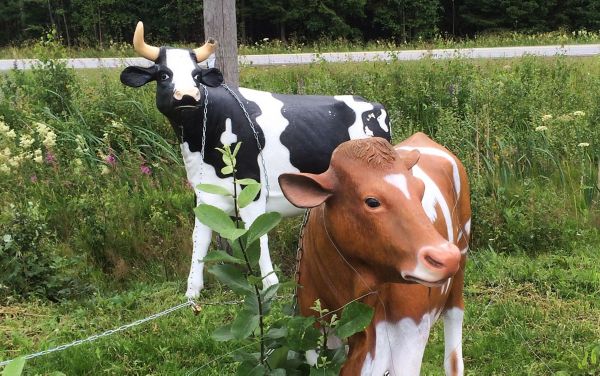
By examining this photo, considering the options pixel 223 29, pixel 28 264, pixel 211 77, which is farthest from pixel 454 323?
pixel 28 264

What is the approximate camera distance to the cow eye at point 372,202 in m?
1.48

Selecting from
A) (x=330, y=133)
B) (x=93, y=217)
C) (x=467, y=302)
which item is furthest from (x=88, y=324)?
(x=467, y=302)

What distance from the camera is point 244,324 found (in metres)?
1.46

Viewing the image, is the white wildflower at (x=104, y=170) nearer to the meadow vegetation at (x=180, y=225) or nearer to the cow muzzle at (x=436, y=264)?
the meadow vegetation at (x=180, y=225)

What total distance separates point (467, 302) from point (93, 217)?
264 centimetres

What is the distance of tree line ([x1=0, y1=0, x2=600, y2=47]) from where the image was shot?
22.4 metres

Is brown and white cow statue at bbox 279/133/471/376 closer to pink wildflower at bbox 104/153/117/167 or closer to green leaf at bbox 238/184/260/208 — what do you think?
green leaf at bbox 238/184/260/208

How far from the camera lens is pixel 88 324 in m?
3.60

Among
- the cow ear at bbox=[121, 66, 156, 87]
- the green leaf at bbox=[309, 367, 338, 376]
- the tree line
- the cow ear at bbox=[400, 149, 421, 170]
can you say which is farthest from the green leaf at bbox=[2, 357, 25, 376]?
the tree line

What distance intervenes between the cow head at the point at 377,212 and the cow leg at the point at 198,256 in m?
2.09

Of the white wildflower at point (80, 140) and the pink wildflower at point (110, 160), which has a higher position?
the white wildflower at point (80, 140)

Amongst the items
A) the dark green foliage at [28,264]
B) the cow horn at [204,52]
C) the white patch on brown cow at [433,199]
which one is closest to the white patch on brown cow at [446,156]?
the white patch on brown cow at [433,199]

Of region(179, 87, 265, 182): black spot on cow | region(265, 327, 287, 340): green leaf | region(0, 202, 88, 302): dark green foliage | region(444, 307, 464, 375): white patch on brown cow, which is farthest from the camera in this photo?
region(0, 202, 88, 302): dark green foliage

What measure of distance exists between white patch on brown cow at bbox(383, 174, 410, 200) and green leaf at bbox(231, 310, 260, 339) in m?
0.46
